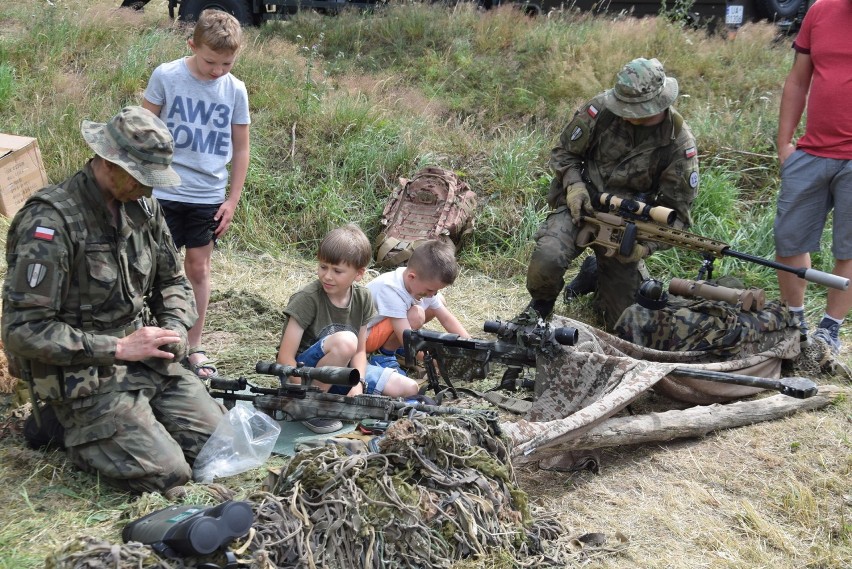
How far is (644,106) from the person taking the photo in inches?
226

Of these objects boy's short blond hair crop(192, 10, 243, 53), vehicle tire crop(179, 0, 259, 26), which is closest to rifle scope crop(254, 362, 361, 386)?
boy's short blond hair crop(192, 10, 243, 53)

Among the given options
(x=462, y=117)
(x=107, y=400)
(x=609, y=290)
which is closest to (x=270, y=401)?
(x=107, y=400)

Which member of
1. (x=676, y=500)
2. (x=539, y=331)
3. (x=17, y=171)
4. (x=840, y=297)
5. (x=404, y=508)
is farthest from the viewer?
(x=17, y=171)

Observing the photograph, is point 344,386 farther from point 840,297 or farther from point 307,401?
point 840,297

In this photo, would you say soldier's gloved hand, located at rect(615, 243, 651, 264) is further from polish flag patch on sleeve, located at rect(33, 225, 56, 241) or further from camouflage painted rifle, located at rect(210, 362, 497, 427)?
polish flag patch on sleeve, located at rect(33, 225, 56, 241)

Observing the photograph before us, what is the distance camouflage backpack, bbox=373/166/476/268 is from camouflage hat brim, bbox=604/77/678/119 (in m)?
2.09

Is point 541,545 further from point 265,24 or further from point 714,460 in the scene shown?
point 265,24

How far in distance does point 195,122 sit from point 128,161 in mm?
1341

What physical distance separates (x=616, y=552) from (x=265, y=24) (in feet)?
32.8

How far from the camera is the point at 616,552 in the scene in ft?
11.9

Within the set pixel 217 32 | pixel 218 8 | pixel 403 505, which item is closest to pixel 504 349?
pixel 403 505

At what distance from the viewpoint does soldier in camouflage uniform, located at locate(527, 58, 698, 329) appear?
5.91m

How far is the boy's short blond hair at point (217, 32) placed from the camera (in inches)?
186

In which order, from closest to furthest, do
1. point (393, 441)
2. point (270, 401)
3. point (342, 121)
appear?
point (393, 441) → point (270, 401) → point (342, 121)
